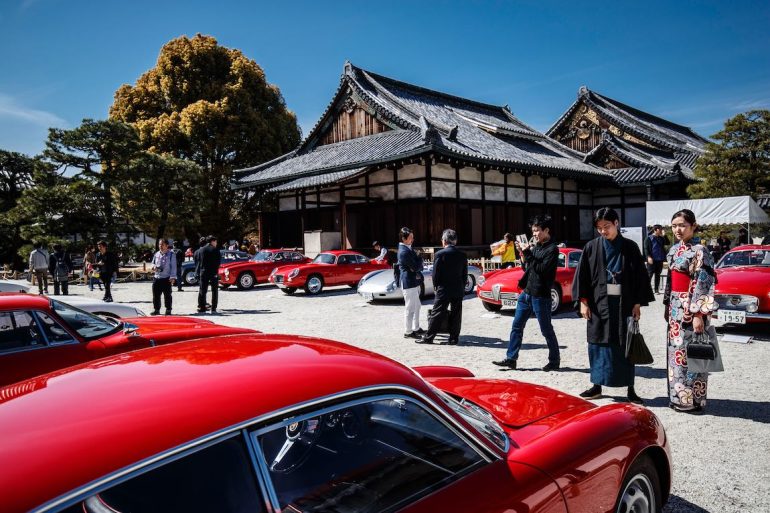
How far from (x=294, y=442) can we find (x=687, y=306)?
12.7 ft

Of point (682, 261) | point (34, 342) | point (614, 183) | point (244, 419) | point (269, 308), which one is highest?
point (614, 183)

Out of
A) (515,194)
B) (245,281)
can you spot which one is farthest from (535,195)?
(245,281)

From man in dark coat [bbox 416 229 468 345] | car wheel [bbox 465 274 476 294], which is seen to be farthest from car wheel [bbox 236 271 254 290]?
man in dark coat [bbox 416 229 468 345]

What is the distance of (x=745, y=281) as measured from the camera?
7309mm

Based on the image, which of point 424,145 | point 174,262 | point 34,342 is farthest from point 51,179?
point 34,342

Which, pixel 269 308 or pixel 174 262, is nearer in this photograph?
pixel 174 262

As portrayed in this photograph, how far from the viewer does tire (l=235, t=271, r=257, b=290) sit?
53.0 feet

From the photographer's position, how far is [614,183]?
24.0 meters

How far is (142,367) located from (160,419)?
1.54 ft

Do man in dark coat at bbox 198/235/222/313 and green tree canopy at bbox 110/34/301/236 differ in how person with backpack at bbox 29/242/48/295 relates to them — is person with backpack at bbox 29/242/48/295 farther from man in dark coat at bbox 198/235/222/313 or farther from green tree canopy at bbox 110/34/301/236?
green tree canopy at bbox 110/34/301/236

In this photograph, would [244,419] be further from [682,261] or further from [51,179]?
[51,179]

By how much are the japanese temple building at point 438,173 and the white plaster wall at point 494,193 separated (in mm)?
43

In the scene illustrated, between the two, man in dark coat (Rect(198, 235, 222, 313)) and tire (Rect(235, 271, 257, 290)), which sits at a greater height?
man in dark coat (Rect(198, 235, 222, 313))

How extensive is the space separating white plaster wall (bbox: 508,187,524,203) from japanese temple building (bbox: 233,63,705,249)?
6 cm
